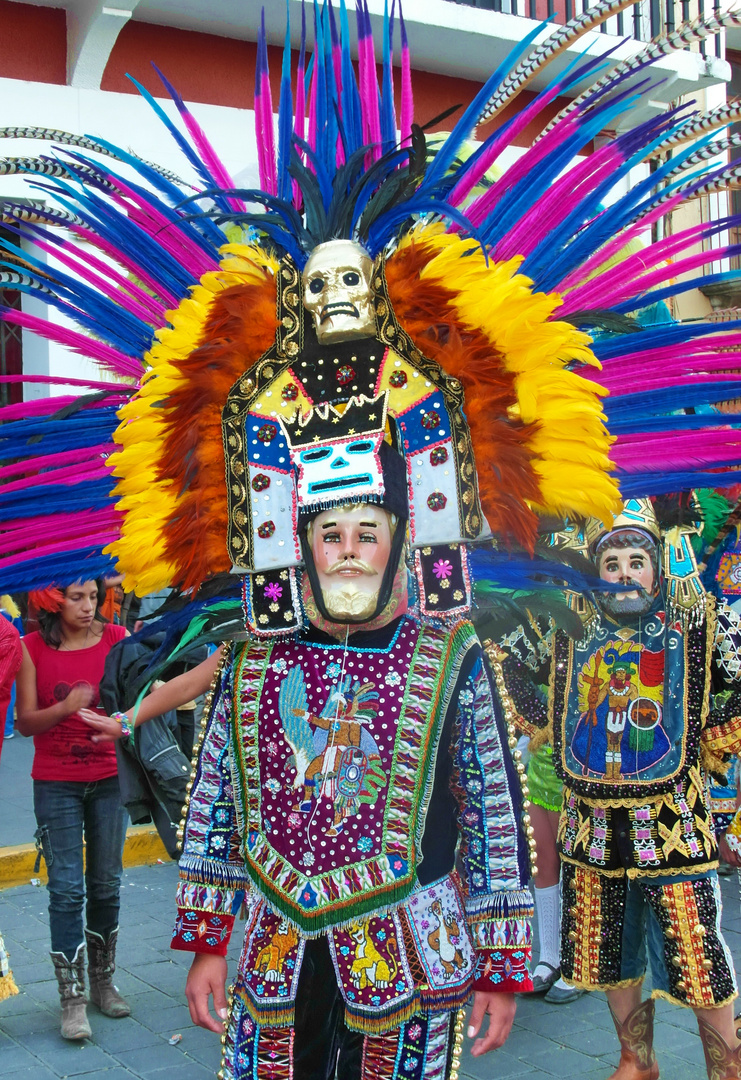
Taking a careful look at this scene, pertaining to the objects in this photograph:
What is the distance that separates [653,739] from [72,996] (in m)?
2.32

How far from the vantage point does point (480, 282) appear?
2.78 m

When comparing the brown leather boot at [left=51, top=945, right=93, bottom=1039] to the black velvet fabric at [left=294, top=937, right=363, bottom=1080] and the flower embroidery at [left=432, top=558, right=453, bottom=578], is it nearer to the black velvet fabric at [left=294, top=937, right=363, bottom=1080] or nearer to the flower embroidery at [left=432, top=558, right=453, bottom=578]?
the black velvet fabric at [left=294, top=937, right=363, bottom=1080]

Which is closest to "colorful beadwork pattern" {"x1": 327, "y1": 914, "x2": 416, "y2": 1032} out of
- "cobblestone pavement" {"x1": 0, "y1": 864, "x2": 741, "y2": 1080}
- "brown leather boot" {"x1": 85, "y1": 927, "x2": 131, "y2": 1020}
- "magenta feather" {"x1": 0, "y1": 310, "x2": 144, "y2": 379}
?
"magenta feather" {"x1": 0, "y1": 310, "x2": 144, "y2": 379}

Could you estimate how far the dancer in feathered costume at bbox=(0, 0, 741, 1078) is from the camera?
2639mm

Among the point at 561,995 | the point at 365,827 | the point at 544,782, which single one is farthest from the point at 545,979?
the point at 365,827

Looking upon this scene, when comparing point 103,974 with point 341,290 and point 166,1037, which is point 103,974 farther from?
point 341,290

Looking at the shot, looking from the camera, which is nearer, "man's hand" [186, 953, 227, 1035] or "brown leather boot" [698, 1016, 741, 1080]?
"man's hand" [186, 953, 227, 1035]

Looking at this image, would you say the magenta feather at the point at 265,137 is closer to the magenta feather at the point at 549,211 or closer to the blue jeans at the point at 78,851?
the magenta feather at the point at 549,211

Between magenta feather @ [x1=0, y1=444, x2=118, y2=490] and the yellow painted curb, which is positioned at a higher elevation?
magenta feather @ [x1=0, y1=444, x2=118, y2=490]

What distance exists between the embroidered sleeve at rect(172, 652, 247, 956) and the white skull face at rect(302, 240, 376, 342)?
0.83 metres

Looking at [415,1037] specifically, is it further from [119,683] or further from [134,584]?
[119,683]

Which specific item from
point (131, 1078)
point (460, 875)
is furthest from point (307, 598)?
point (131, 1078)

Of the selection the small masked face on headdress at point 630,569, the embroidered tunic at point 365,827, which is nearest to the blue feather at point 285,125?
the embroidered tunic at point 365,827

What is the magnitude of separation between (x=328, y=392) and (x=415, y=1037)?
4.63 feet
